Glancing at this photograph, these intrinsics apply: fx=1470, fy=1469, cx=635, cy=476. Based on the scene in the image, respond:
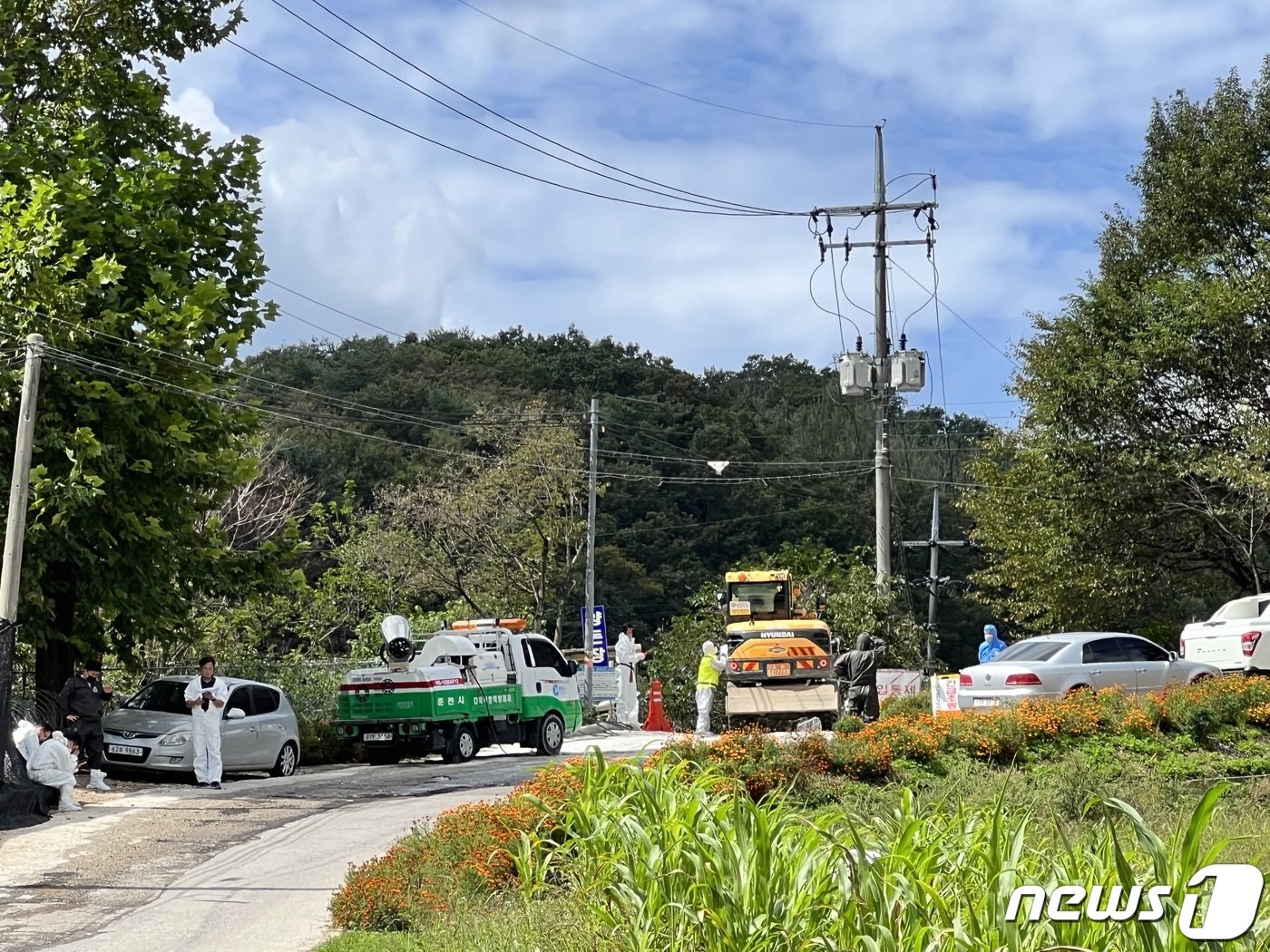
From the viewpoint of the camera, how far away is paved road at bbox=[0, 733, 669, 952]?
10477 mm

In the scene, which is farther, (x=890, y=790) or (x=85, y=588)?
(x=85, y=588)

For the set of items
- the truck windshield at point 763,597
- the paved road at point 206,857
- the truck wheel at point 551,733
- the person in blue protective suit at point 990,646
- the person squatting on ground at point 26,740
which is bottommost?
the paved road at point 206,857

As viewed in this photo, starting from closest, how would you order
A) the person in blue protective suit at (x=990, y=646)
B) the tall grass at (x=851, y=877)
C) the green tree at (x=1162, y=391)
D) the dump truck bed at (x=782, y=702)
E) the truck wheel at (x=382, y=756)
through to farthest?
the tall grass at (x=851, y=877)
the truck wheel at (x=382, y=756)
the dump truck bed at (x=782, y=702)
the person in blue protective suit at (x=990, y=646)
the green tree at (x=1162, y=391)

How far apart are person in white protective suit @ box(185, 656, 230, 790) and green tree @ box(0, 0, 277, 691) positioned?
1.77 metres

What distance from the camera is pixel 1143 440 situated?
1394 inches

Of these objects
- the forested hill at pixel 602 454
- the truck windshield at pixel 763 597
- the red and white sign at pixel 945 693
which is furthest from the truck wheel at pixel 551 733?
the forested hill at pixel 602 454

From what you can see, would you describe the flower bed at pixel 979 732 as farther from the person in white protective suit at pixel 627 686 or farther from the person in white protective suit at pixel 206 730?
the person in white protective suit at pixel 627 686

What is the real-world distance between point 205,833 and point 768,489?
54.1 meters

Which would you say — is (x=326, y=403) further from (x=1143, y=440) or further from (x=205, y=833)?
(x=205, y=833)

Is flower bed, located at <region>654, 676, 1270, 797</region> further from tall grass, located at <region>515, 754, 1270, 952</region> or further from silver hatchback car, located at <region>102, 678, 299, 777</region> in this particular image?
silver hatchback car, located at <region>102, 678, 299, 777</region>

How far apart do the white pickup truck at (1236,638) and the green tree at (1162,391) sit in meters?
5.36

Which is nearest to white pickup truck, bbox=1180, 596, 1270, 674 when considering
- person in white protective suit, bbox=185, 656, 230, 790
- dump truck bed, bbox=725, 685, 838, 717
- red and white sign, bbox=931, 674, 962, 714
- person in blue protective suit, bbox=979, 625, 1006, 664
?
person in blue protective suit, bbox=979, 625, 1006, 664

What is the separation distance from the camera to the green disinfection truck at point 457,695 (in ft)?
82.7

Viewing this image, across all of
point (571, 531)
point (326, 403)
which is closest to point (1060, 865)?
point (571, 531)
